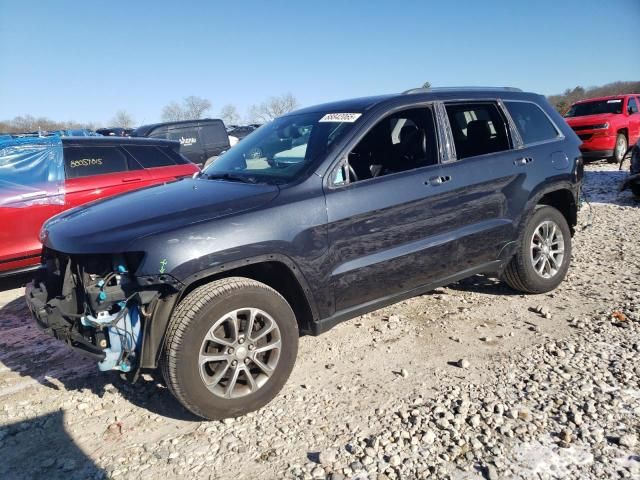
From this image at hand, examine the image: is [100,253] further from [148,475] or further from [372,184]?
[372,184]

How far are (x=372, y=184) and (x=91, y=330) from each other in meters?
1.99

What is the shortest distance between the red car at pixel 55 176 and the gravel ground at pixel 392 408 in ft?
3.90

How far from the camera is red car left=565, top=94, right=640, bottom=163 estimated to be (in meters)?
12.3

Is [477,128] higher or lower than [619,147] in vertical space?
higher

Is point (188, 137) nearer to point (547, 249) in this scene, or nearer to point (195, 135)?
point (195, 135)

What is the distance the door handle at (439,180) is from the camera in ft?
11.8

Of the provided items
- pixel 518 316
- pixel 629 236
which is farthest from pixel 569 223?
pixel 629 236

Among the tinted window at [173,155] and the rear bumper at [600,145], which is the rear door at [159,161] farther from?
the rear bumper at [600,145]

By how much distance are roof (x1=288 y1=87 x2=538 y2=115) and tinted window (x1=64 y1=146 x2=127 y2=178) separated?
3.03m

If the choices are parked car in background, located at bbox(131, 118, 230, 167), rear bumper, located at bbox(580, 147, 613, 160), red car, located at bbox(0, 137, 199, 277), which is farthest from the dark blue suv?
parked car in background, located at bbox(131, 118, 230, 167)

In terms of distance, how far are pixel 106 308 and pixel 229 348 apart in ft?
2.35

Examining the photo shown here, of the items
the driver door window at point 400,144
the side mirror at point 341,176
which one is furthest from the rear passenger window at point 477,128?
the side mirror at point 341,176

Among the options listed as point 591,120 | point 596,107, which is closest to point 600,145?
point 591,120

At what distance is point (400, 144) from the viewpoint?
3854mm
